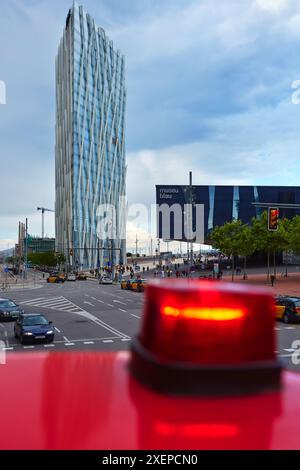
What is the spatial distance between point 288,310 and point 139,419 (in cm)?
2364

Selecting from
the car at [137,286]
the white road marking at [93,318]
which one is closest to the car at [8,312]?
the white road marking at [93,318]

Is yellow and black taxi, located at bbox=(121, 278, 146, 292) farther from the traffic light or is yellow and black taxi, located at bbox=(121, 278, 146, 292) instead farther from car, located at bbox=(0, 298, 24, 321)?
the traffic light

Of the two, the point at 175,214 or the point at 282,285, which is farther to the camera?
the point at 175,214

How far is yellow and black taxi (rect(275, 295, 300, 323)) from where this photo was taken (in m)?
23.4

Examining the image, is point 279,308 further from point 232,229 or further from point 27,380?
point 232,229

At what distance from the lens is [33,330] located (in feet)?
60.0

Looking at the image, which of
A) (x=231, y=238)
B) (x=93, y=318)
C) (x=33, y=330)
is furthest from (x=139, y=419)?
(x=231, y=238)

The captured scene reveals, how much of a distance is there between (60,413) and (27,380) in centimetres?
61

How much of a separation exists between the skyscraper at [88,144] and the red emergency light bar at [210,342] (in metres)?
116

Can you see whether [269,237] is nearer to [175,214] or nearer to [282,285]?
[282,285]

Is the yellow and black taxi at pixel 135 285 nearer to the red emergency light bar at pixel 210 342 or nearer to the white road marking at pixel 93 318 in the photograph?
the white road marking at pixel 93 318

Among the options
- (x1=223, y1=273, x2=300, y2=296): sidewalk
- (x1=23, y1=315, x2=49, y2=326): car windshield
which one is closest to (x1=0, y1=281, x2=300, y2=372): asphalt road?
(x1=23, y1=315, x2=49, y2=326): car windshield

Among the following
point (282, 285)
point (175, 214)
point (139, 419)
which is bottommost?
point (282, 285)

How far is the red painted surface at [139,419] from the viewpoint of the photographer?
5.37ft
